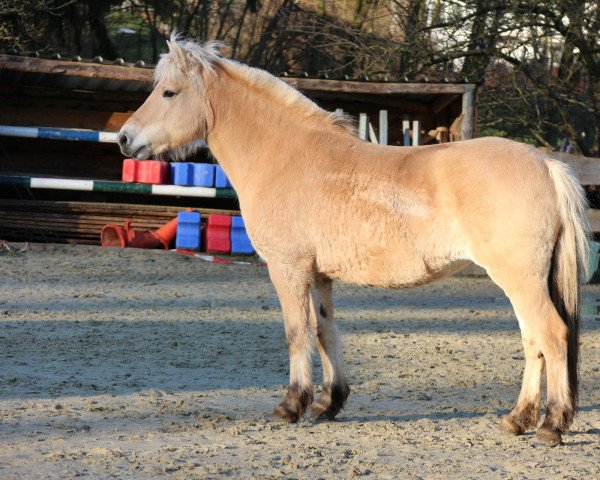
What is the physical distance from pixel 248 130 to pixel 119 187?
8407 mm

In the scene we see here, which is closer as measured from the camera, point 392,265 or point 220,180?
point 392,265

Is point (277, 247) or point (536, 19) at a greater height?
point (536, 19)

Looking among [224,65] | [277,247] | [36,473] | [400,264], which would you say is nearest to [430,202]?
[400,264]

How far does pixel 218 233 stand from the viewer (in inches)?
534

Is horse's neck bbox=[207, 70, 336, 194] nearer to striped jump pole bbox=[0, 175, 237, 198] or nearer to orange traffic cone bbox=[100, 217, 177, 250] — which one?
orange traffic cone bbox=[100, 217, 177, 250]

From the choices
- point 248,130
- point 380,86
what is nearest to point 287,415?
point 248,130

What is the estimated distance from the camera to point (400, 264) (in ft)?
17.2

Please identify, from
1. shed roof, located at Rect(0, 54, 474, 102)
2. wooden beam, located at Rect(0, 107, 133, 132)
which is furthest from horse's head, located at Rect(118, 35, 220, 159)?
wooden beam, located at Rect(0, 107, 133, 132)

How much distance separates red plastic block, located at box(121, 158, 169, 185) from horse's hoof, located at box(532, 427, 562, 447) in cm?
978

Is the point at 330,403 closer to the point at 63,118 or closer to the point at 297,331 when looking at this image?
the point at 297,331

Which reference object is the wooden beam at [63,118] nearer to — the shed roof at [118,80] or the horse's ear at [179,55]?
the shed roof at [118,80]

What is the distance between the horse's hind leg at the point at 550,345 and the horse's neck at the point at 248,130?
1.76 m

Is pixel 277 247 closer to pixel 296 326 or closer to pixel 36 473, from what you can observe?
pixel 296 326

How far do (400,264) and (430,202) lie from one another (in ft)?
1.33
